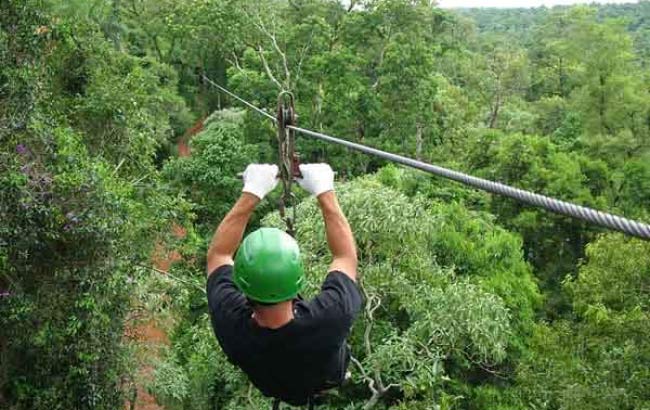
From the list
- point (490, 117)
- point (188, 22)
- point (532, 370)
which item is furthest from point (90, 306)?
point (490, 117)

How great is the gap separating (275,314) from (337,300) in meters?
0.18

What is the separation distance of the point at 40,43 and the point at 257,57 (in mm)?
Answer: 9541

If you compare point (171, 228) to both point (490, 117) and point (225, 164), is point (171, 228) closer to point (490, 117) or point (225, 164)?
point (225, 164)

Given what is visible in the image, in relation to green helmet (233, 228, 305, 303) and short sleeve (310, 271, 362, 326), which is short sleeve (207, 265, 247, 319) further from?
short sleeve (310, 271, 362, 326)

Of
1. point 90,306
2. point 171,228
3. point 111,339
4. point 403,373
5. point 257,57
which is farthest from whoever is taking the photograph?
point 257,57

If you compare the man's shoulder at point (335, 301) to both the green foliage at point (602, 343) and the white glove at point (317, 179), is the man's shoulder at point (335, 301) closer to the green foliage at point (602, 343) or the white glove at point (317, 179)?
the white glove at point (317, 179)

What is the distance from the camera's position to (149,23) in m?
22.8

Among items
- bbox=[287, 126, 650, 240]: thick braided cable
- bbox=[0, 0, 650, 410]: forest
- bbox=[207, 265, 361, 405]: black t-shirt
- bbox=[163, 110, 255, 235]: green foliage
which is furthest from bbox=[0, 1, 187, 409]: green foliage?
bbox=[163, 110, 255, 235]: green foliage

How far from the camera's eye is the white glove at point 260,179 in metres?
2.26

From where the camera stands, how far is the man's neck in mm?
1822

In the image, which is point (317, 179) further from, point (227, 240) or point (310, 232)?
point (310, 232)

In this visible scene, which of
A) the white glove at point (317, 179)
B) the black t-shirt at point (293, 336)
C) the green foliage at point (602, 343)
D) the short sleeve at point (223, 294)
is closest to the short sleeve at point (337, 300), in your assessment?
the black t-shirt at point (293, 336)

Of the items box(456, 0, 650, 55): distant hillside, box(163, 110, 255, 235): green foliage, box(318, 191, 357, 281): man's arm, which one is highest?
box(318, 191, 357, 281): man's arm

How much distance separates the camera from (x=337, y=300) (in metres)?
1.89
